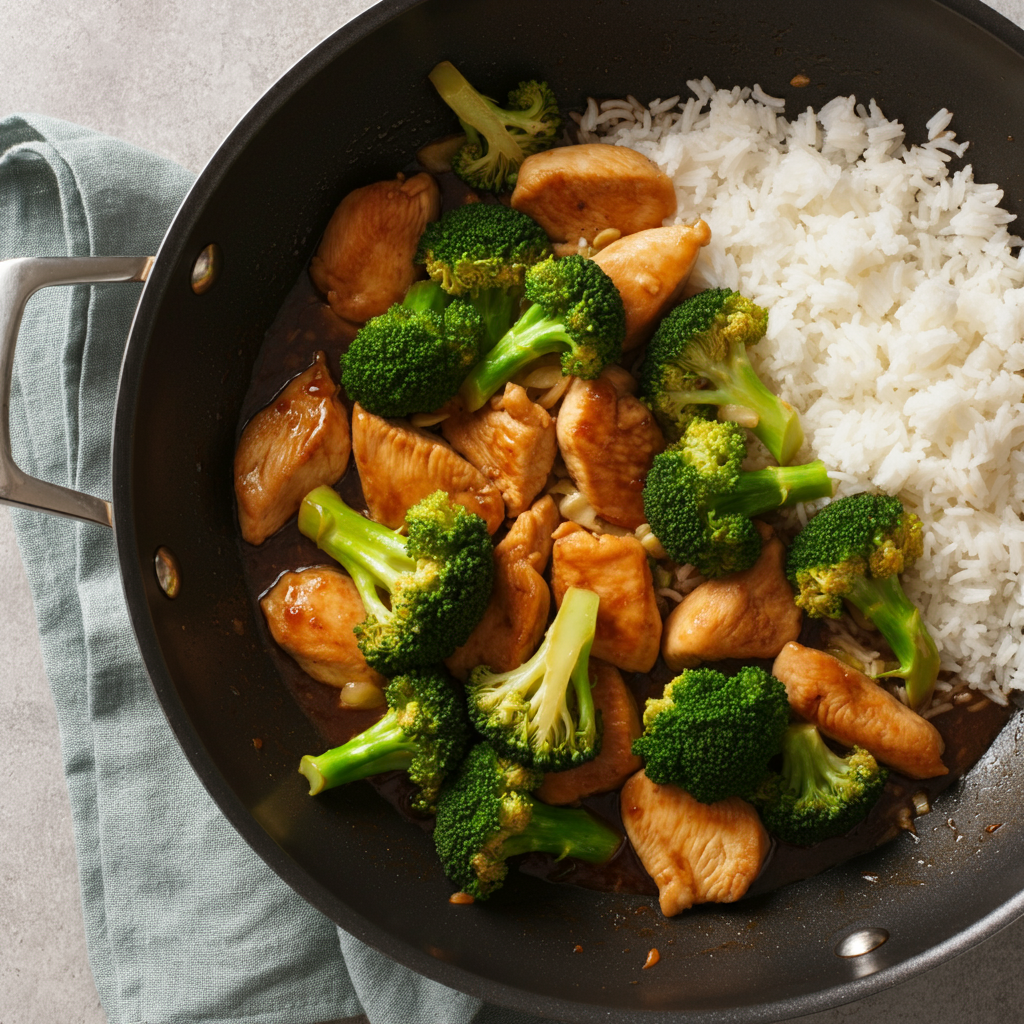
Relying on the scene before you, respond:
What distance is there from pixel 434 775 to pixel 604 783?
0.49 m

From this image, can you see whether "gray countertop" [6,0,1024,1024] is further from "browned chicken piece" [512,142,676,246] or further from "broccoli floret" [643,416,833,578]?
"broccoli floret" [643,416,833,578]

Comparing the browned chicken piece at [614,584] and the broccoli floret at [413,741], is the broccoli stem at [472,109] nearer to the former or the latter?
the browned chicken piece at [614,584]

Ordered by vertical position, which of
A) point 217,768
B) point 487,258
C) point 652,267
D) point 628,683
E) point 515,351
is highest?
point 652,267

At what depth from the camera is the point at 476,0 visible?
8.20 feet

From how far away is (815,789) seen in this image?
8.31 feet

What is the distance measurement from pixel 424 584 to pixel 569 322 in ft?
2.58

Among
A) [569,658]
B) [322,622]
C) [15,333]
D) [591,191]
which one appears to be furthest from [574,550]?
[15,333]

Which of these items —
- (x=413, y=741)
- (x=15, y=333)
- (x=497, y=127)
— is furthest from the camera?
(x=497, y=127)

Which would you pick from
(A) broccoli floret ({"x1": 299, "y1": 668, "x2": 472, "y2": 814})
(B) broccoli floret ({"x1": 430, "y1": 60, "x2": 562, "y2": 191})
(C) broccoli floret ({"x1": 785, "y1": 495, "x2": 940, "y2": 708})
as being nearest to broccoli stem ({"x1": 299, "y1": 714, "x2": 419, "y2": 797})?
(A) broccoli floret ({"x1": 299, "y1": 668, "x2": 472, "y2": 814})

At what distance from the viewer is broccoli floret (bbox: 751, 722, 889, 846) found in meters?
2.50

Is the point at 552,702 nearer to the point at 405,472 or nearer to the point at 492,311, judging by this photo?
the point at 405,472

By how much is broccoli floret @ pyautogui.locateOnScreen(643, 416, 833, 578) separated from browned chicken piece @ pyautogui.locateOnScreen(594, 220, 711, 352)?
0.34 metres

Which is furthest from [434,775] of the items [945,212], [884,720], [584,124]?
[945,212]

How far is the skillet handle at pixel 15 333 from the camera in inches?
83.2
